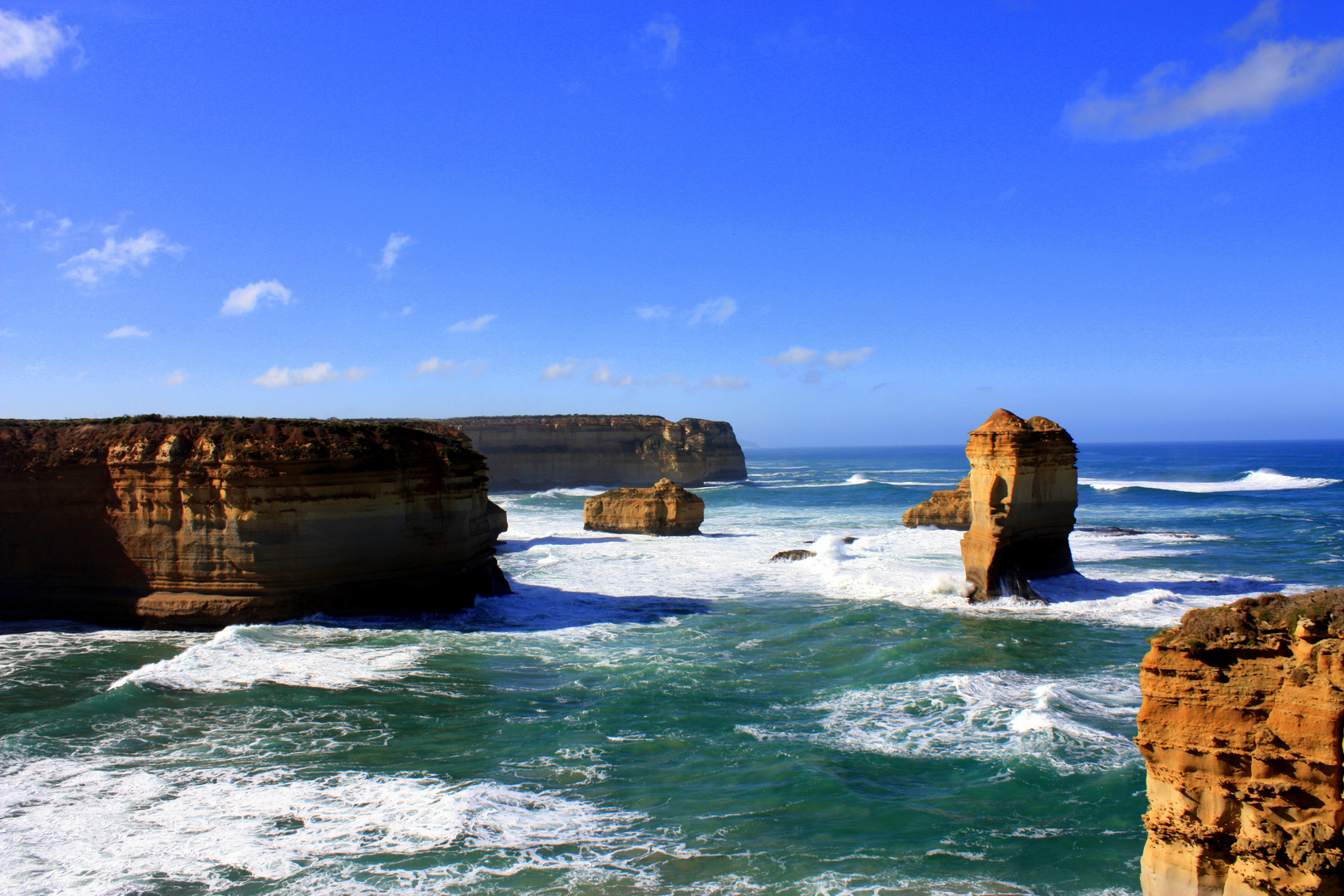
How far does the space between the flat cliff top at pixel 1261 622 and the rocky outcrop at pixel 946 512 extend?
2439cm

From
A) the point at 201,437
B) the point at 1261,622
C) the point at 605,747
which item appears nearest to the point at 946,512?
the point at 605,747

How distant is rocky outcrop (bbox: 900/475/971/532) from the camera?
2879cm

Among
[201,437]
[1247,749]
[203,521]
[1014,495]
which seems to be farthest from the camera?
[1014,495]

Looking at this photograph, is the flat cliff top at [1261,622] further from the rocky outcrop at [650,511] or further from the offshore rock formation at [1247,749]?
the rocky outcrop at [650,511]

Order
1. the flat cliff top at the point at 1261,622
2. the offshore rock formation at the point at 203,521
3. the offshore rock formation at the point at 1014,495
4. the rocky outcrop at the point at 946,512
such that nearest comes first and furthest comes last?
1. the flat cliff top at the point at 1261,622
2. the offshore rock formation at the point at 203,521
3. the offshore rock formation at the point at 1014,495
4. the rocky outcrop at the point at 946,512

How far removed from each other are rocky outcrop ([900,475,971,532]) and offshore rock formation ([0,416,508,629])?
20.1 metres

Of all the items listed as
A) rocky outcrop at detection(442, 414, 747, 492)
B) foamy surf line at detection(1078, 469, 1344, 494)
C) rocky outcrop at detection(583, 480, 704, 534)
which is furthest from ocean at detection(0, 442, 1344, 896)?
rocky outcrop at detection(442, 414, 747, 492)

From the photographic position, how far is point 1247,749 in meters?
4.73

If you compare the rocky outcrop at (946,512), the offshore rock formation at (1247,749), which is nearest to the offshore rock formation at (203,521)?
the offshore rock formation at (1247,749)

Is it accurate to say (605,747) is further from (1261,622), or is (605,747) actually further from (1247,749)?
(1261,622)

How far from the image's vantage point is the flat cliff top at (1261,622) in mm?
4605

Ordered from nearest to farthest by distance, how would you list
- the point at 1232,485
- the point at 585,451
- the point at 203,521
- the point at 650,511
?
the point at 203,521 < the point at 650,511 < the point at 1232,485 < the point at 585,451

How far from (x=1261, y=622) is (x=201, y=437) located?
16.2m

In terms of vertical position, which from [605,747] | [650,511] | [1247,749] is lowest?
[605,747]
